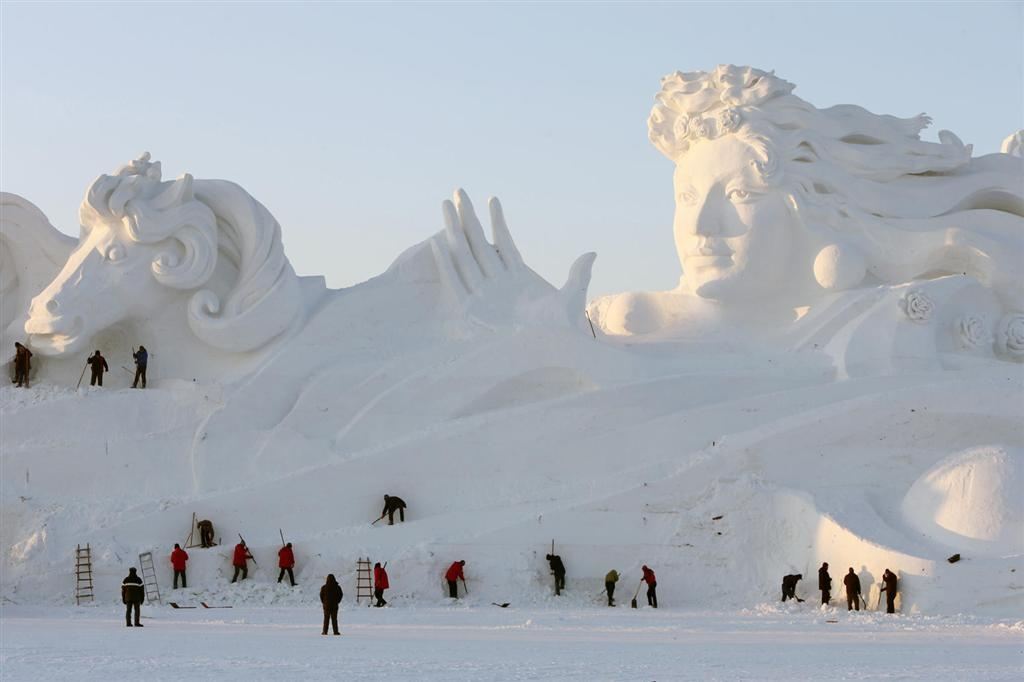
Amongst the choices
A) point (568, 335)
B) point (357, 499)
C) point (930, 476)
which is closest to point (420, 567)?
point (357, 499)

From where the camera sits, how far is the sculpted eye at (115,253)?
23125mm

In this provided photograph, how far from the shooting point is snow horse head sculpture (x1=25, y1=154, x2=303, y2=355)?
23031 millimetres

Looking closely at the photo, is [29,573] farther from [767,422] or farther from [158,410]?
[767,422]

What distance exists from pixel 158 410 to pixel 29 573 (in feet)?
8.83

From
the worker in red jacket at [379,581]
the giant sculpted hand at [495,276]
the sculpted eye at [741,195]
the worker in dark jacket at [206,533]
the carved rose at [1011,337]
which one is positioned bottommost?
the worker in red jacket at [379,581]

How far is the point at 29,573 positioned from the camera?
2084 cm

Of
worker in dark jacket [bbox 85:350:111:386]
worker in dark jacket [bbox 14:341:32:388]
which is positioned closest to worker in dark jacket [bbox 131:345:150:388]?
worker in dark jacket [bbox 85:350:111:386]

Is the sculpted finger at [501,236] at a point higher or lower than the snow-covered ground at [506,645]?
higher

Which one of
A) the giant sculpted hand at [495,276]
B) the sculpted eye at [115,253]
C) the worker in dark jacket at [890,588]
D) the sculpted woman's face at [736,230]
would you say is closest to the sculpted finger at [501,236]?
the giant sculpted hand at [495,276]

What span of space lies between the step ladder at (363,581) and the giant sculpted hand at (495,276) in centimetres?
408

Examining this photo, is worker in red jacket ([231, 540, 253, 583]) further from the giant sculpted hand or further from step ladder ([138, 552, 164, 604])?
the giant sculpted hand

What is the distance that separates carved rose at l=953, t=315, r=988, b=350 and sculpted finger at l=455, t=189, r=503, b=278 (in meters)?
5.68

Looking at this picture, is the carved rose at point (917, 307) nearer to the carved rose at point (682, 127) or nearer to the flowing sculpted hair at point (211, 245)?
the carved rose at point (682, 127)

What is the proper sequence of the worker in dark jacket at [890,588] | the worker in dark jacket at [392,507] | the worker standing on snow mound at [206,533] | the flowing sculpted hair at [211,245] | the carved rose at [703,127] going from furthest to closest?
the carved rose at [703,127] → the flowing sculpted hair at [211,245] → the worker in dark jacket at [392,507] → the worker standing on snow mound at [206,533] → the worker in dark jacket at [890,588]
